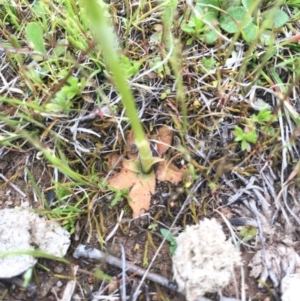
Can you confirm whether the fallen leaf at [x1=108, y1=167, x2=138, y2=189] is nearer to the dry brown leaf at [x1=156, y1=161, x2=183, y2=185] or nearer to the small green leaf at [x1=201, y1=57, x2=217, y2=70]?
the dry brown leaf at [x1=156, y1=161, x2=183, y2=185]

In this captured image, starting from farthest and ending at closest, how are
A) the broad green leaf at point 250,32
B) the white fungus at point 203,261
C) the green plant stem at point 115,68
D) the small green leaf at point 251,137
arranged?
1. the broad green leaf at point 250,32
2. the small green leaf at point 251,137
3. the white fungus at point 203,261
4. the green plant stem at point 115,68

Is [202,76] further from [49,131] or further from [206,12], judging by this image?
[49,131]

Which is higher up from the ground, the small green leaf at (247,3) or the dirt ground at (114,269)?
the small green leaf at (247,3)

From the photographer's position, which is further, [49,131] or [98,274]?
[49,131]

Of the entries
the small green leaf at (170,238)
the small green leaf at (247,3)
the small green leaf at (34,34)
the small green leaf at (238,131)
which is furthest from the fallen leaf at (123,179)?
the small green leaf at (247,3)

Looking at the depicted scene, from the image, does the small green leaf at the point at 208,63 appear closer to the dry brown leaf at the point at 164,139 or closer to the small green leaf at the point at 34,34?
the dry brown leaf at the point at 164,139

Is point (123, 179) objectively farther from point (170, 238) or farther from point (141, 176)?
point (170, 238)

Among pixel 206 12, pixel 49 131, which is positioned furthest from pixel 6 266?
pixel 206 12
